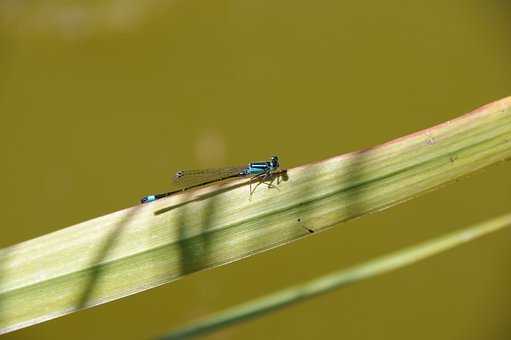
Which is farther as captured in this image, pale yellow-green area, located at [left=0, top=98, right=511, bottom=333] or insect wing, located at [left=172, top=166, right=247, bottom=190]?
insect wing, located at [left=172, top=166, right=247, bottom=190]

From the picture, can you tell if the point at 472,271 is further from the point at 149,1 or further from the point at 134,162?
the point at 149,1

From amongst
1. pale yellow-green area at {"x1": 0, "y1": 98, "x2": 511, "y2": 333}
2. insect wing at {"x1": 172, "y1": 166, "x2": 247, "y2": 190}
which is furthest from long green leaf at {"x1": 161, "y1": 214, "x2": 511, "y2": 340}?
insect wing at {"x1": 172, "y1": 166, "x2": 247, "y2": 190}

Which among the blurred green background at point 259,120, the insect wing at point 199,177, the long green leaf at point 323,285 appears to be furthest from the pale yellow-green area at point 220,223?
the blurred green background at point 259,120

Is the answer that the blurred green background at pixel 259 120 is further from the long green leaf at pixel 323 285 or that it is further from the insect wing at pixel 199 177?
the long green leaf at pixel 323 285

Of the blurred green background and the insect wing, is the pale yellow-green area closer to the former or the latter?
the insect wing

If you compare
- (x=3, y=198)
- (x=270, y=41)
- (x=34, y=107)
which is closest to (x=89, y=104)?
(x=34, y=107)

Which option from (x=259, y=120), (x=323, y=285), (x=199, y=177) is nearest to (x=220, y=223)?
(x=323, y=285)
